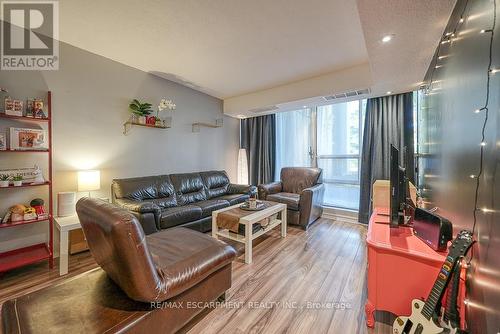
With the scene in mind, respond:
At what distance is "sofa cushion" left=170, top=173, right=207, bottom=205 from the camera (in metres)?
3.43

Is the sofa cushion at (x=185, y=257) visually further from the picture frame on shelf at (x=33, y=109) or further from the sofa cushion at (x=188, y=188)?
the picture frame on shelf at (x=33, y=109)

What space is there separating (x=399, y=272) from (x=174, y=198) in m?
2.88

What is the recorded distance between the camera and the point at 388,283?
1.38 metres

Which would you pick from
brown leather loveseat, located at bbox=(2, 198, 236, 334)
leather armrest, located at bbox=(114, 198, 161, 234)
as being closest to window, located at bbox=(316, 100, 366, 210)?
leather armrest, located at bbox=(114, 198, 161, 234)

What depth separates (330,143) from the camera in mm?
4172

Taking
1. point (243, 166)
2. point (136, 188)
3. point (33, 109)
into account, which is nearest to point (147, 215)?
point (136, 188)

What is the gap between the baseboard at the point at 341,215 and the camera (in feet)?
12.6

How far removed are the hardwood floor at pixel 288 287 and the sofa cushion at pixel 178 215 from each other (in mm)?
770

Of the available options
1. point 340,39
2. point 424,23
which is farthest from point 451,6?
point 340,39

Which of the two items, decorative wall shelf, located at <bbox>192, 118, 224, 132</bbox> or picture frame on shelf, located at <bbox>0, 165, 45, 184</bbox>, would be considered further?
decorative wall shelf, located at <bbox>192, 118, 224, 132</bbox>

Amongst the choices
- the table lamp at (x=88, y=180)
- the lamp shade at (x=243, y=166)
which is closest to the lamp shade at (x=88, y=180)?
the table lamp at (x=88, y=180)

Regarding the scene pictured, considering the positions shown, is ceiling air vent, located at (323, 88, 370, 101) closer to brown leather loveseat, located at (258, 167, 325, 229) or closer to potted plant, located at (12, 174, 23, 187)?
brown leather loveseat, located at (258, 167, 325, 229)

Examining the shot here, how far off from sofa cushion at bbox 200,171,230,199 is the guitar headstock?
3276mm

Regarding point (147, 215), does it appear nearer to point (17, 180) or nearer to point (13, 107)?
point (17, 180)
